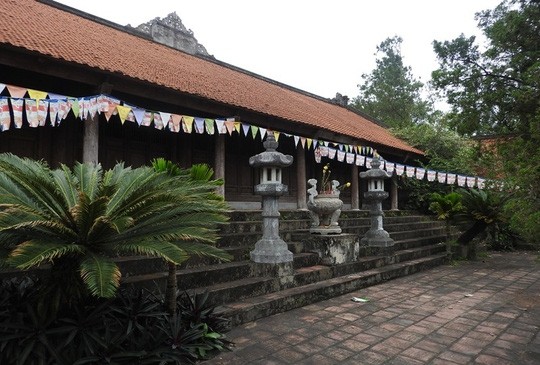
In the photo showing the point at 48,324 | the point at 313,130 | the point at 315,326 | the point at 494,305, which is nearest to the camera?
the point at 48,324

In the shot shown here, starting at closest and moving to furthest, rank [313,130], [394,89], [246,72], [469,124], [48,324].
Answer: [48,324] < [469,124] < [313,130] < [246,72] < [394,89]

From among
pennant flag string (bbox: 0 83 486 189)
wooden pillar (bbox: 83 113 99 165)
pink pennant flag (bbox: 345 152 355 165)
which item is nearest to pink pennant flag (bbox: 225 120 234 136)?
pennant flag string (bbox: 0 83 486 189)

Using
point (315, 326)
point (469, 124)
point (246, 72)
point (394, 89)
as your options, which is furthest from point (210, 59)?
point (394, 89)

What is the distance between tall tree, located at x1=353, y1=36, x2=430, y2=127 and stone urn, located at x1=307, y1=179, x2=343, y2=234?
27406 mm

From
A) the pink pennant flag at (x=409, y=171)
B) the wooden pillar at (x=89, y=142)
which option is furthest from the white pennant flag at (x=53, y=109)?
the pink pennant flag at (x=409, y=171)

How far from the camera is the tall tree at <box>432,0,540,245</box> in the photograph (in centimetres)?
413

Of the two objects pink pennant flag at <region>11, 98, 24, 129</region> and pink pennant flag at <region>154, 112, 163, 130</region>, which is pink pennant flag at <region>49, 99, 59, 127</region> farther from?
pink pennant flag at <region>154, 112, 163, 130</region>

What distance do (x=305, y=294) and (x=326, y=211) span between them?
2081mm

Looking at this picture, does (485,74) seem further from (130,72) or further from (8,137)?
(8,137)

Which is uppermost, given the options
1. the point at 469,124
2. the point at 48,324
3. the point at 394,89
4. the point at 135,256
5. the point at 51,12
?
the point at 394,89

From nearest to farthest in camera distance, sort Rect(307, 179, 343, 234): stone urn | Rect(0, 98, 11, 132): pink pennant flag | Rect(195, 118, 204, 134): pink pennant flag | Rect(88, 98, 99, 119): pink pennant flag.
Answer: Rect(0, 98, 11, 132): pink pennant flag < Rect(88, 98, 99, 119): pink pennant flag < Rect(307, 179, 343, 234): stone urn < Rect(195, 118, 204, 134): pink pennant flag

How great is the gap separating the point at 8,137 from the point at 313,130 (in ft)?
23.7

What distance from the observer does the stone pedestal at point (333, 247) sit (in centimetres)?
659

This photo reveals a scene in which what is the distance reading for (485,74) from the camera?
9.89m
